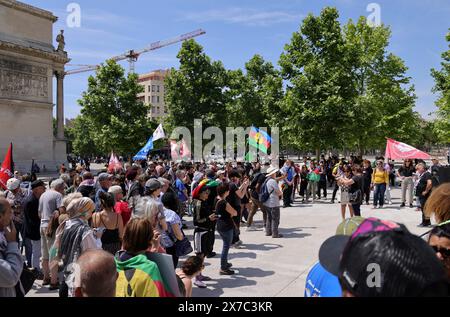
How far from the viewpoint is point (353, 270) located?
4.60 feet

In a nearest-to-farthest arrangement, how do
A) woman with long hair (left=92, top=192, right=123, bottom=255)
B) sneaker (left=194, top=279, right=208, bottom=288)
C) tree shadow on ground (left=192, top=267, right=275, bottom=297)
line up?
woman with long hair (left=92, top=192, right=123, bottom=255) → tree shadow on ground (left=192, top=267, right=275, bottom=297) → sneaker (left=194, top=279, right=208, bottom=288)

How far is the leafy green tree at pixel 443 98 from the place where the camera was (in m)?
25.2

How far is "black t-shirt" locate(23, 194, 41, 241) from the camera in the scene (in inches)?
257

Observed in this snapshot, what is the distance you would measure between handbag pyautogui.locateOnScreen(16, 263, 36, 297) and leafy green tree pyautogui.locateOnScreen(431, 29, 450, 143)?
27604 mm

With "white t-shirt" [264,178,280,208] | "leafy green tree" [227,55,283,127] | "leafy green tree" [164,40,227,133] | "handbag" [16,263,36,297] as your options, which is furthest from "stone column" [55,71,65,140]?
"handbag" [16,263,36,297]

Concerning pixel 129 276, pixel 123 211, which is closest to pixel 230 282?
pixel 123 211

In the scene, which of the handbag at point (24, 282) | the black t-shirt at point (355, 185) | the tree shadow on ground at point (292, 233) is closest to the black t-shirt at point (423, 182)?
the black t-shirt at point (355, 185)

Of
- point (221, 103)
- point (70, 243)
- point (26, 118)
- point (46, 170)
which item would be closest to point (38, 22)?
point (26, 118)

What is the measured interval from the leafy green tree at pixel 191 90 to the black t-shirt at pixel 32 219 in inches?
1204

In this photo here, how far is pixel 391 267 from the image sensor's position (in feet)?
4.28

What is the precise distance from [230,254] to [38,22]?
3197cm

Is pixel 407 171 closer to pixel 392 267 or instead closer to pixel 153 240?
pixel 153 240

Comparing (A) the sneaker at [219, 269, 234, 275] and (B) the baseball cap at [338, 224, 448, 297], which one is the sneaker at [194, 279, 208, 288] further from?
(B) the baseball cap at [338, 224, 448, 297]

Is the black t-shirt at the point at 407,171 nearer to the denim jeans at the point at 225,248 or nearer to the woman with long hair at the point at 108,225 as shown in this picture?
the denim jeans at the point at 225,248
